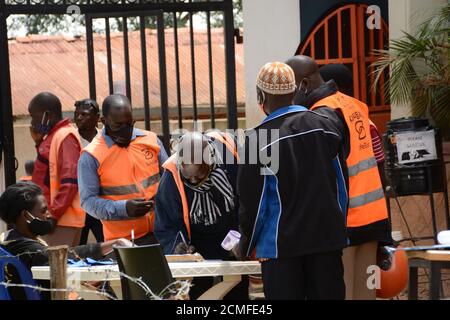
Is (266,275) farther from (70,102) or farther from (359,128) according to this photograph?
(70,102)

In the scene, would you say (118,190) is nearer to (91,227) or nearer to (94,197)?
(94,197)

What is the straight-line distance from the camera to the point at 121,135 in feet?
24.1

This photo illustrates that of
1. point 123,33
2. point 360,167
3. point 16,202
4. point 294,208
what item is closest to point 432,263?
point 360,167

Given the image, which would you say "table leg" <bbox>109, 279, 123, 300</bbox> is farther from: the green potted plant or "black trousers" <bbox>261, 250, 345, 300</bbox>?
the green potted plant

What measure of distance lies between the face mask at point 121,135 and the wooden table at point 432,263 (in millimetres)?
1949

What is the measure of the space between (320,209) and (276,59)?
4.99 metres

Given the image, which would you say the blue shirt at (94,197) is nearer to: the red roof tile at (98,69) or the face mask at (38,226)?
the face mask at (38,226)

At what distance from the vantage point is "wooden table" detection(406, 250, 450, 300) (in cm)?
671

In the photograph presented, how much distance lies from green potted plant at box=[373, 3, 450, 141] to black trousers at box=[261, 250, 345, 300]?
12.1ft

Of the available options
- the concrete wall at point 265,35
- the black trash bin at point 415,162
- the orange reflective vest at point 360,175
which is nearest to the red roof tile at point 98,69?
the concrete wall at point 265,35

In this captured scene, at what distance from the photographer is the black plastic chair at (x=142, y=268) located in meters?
5.33

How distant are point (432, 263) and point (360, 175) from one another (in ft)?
3.35

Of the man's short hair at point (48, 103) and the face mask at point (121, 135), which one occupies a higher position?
the man's short hair at point (48, 103)
